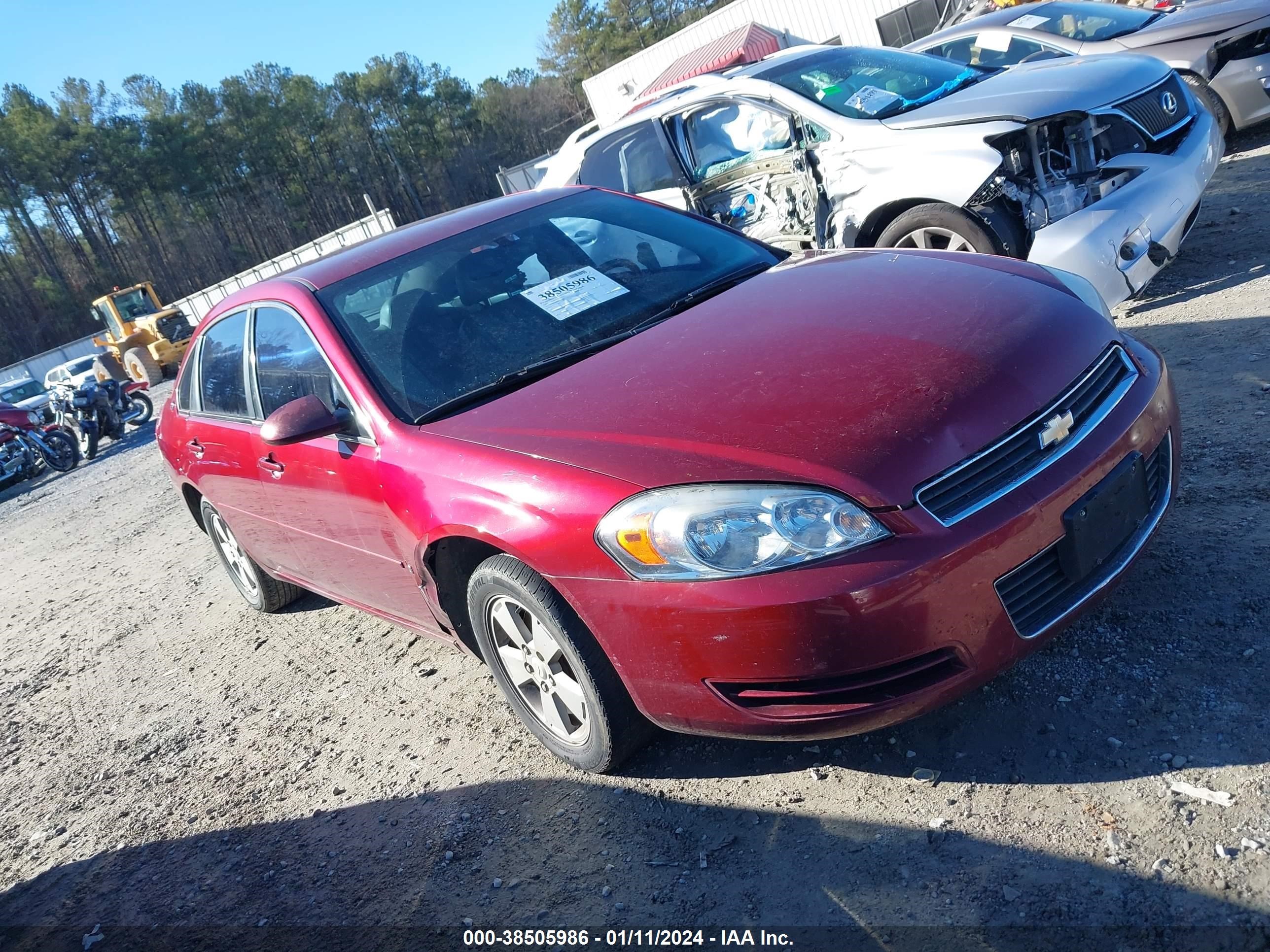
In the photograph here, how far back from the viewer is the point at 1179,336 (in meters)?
4.87

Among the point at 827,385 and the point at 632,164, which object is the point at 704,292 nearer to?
the point at 827,385

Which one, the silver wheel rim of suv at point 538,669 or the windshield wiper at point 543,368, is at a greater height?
the windshield wiper at point 543,368

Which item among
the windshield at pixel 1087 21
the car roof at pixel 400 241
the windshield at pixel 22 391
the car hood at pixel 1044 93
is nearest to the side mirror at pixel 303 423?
the car roof at pixel 400 241

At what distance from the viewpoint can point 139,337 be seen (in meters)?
28.6

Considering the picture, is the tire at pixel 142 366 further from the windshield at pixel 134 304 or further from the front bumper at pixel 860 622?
the front bumper at pixel 860 622

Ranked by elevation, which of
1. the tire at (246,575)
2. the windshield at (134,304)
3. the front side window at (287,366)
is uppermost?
the windshield at (134,304)

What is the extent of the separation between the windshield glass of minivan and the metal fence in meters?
25.3

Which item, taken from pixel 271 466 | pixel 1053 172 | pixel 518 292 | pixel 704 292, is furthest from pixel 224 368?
pixel 1053 172

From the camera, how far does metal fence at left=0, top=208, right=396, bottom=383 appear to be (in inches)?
1191

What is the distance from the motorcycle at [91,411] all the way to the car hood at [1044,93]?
15.1 meters

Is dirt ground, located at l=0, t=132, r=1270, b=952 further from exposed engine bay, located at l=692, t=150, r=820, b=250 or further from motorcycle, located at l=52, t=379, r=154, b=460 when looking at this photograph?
motorcycle, located at l=52, t=379, r=154, b=460

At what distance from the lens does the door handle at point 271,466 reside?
372cm

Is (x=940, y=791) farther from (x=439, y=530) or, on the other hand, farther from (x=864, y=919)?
(x=439, y=530)

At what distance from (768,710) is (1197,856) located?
0.91 metres
